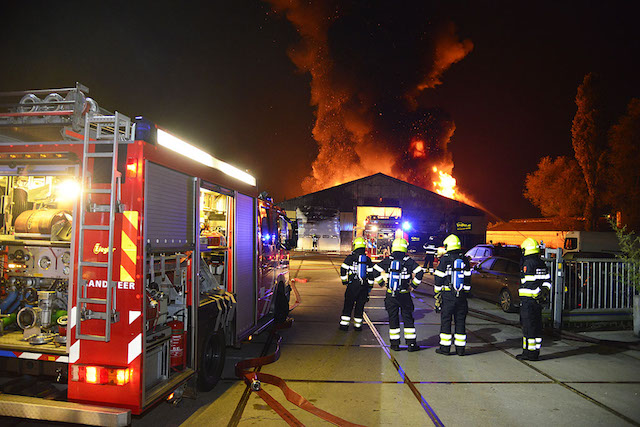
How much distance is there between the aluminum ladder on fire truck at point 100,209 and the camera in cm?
329

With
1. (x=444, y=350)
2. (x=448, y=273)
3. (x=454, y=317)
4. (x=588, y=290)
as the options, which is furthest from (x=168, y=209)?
(x=588, y=290)

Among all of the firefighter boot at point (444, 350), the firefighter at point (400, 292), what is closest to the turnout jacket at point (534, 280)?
the firefighter boot at point (444, 350)

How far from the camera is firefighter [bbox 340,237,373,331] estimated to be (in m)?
7.94

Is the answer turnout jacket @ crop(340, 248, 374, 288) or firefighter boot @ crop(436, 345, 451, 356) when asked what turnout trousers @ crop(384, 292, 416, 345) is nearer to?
firefighter boot @ crop(436, 345, 451, 356)

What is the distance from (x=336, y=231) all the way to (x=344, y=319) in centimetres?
2705

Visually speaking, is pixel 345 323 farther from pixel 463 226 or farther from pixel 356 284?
pixel 463 226

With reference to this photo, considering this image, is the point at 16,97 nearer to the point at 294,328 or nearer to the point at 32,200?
the point at 32,200

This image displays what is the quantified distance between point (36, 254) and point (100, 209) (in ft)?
4.17

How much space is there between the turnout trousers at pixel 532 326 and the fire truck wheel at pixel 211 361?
14.9ft

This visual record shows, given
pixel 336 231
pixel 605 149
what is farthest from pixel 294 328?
pixel 605 149

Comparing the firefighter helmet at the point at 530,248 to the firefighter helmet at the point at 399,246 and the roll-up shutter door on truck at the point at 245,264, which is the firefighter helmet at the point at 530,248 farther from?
the roll-up shutter door on truck at the point at 245,264

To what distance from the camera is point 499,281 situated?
32.9ft

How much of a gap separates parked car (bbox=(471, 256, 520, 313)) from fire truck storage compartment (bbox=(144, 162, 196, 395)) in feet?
25.4

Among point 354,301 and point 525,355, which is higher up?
point 354,301
